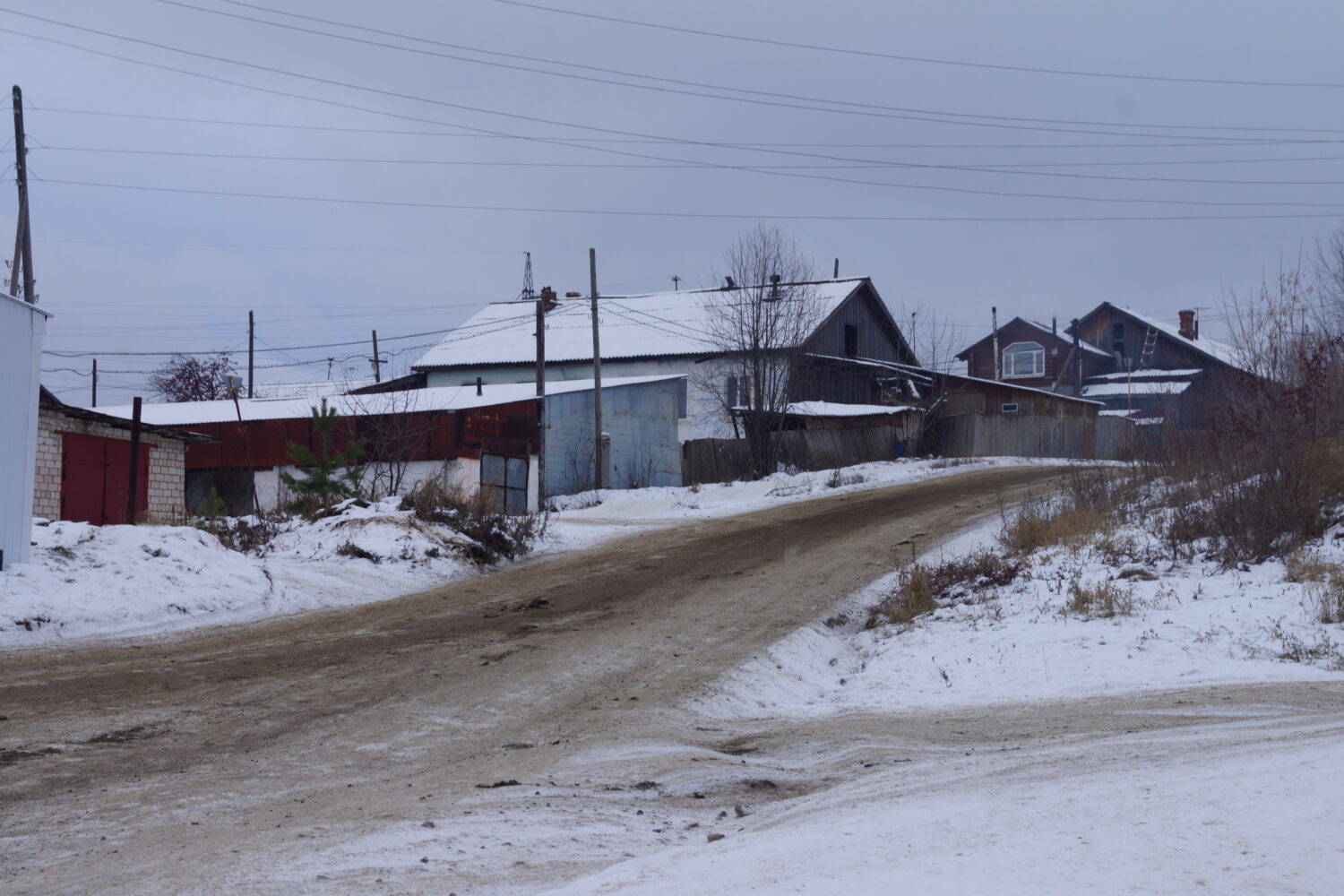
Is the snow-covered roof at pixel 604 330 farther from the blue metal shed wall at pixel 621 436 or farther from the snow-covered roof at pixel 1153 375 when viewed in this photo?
the snow-covered roof at pixel 1153 375

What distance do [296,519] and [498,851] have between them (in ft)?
47.5

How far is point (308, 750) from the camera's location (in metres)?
A: 7.94

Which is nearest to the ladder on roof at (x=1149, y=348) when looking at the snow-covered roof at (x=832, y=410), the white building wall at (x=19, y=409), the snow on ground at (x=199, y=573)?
the snow-covered roof at (x=832, y=410)

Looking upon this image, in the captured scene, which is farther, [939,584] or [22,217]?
[22,217]

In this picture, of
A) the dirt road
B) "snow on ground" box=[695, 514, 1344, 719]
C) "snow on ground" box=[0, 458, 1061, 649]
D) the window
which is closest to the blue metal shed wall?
the window

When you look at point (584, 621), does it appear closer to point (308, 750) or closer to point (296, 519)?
point (308, 750)

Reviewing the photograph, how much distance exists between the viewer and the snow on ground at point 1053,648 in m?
10.3

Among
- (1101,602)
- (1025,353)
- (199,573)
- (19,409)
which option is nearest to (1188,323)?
(1025,353)

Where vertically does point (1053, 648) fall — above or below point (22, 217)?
below

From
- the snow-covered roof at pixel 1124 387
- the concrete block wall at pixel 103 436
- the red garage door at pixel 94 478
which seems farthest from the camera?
the snow-covered roof at pixel 1124 387

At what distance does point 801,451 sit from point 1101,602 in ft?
88.0

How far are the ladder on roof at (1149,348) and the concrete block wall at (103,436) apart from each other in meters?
53.1

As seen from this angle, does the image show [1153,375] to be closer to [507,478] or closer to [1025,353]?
[1025,353]

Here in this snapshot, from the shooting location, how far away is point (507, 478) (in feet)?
117
